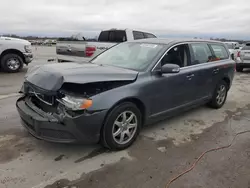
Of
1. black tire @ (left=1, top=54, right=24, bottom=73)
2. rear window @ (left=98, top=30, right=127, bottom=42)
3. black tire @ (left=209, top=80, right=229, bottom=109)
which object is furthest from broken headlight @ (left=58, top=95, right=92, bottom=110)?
black tire @ (left=1, top=54, right=24, bottom=73)

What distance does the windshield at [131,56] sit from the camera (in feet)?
12.8

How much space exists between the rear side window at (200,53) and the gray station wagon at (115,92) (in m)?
0.02

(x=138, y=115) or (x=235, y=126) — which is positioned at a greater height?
(x=138, y=115)

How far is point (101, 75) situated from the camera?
3260 millimetres

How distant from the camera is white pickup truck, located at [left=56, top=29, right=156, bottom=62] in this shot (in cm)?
862

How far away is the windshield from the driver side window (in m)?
0.17

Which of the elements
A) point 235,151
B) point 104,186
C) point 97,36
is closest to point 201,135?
point 235,151

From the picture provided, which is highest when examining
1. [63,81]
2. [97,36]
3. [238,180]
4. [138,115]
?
[97,36]

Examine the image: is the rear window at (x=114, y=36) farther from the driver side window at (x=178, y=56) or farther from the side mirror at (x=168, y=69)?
the side mirror at (x=168, y=69)

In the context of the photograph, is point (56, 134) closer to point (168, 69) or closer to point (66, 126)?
point (66, 126)

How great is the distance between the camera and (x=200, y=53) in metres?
4.95

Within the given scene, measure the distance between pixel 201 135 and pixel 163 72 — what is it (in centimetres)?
130

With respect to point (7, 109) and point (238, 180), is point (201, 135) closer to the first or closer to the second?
point (238, 180)

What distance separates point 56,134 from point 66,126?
19 cm
